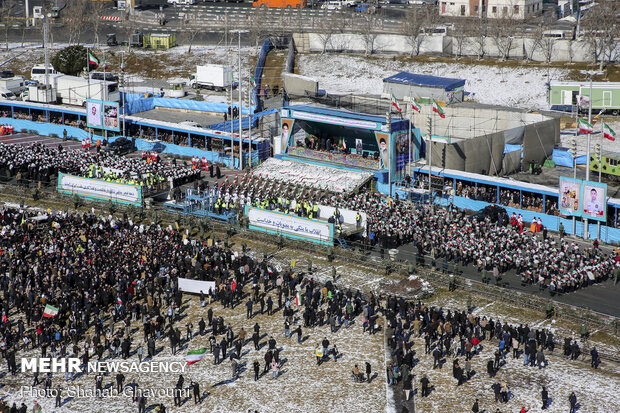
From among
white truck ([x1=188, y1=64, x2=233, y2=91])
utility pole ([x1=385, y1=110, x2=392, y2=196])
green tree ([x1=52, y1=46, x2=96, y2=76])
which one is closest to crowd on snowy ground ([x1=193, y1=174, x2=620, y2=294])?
utility pole ([x1=385, y1=110, x2=392, y2=196])

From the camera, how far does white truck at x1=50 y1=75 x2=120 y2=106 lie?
78.1 m

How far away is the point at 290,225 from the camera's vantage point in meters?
51.9

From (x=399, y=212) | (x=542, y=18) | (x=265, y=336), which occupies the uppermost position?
(x=542, y=18)

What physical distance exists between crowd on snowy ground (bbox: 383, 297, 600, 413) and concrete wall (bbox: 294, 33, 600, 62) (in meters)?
50.9

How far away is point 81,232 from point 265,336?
49.0 ft

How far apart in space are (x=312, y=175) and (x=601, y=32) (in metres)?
38.8

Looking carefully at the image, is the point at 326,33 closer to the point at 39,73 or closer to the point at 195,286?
the point at 39,73

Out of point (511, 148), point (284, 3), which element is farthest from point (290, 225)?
point (284, 3)

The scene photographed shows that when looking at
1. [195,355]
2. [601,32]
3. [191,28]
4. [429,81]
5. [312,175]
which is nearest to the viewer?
[195,355]

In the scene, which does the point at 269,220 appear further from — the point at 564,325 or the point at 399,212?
the point at 564,325

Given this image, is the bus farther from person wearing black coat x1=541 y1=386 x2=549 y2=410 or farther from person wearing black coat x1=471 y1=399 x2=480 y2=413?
person wearing black coat x1=471 y1=399 x2=480 y2=413

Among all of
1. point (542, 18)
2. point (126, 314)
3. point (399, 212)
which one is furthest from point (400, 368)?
point (542, 18)

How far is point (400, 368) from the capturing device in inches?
1451

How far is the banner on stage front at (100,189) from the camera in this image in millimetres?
57688
